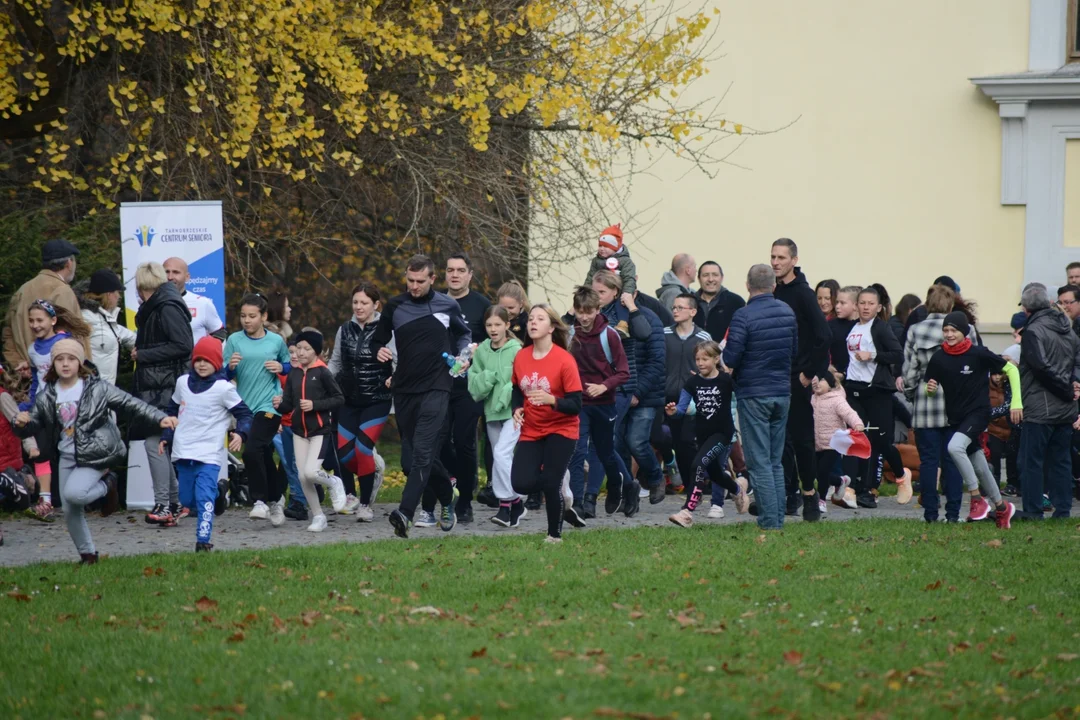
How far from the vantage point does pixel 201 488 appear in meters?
10.1

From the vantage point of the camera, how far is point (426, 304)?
10.9 m

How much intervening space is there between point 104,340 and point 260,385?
1.54m

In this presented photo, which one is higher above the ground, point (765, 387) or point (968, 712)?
point (765, 387)

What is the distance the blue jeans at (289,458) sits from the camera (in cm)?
1205

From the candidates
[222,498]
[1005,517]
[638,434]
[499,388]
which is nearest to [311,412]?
[499,388]

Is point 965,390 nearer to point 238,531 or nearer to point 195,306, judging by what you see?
point 238,531

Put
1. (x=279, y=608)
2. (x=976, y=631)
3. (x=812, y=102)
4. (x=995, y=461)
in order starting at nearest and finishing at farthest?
(x=976, y=631), (x=279, y=608), (x=995, y=461), (x=812, y=102)

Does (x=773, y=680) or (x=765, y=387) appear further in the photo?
(x=765, y=387)

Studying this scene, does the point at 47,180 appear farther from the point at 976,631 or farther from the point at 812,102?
the point at 976,631

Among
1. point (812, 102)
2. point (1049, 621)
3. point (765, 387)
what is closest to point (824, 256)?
point (812, 102)

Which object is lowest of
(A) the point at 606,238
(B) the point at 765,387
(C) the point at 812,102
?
(B) the point at 765,387

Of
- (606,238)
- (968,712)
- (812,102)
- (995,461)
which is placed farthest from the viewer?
(812,102)

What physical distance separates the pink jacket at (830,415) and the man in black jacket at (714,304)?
1.67 meters

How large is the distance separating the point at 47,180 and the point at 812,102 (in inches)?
416
